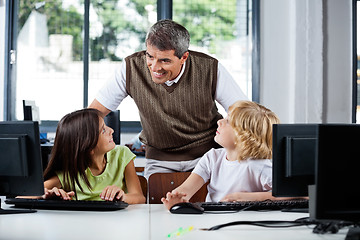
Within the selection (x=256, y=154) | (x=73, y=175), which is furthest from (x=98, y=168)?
(x=256, y=154)

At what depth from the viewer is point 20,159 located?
5.33 feet

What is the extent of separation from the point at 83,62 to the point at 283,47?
1857 millimetres

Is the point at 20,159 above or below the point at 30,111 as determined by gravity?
below

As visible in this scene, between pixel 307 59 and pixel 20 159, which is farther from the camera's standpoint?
pixel 307 59

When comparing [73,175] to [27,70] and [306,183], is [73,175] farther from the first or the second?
[27,70]

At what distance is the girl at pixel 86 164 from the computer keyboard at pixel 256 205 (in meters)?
0.43

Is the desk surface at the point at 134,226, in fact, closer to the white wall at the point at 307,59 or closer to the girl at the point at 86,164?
the girl at the point at 86,164

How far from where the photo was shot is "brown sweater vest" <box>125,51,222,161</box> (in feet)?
8.19

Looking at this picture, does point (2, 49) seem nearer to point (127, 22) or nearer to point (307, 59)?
point (127, 22)

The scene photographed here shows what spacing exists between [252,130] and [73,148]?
75 centimetres

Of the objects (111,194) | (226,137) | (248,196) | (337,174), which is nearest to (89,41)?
(226,137)

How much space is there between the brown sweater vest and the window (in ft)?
7.63

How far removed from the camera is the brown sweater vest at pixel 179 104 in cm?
250

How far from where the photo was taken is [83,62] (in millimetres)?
4867
